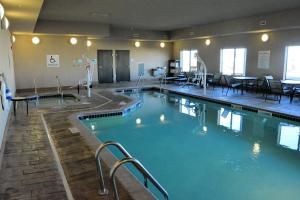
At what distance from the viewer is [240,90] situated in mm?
10469

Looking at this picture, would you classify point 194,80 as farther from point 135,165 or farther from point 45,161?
point 135,165

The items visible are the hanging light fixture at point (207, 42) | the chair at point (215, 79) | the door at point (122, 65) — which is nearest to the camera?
the chair at point (215, 79)

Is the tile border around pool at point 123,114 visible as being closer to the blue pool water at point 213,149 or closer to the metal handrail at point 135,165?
the blue pool water at point 213,149

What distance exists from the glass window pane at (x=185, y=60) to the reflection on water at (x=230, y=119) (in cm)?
691

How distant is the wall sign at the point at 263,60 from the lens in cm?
957

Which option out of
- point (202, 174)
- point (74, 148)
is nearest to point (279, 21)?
point (202, 174)

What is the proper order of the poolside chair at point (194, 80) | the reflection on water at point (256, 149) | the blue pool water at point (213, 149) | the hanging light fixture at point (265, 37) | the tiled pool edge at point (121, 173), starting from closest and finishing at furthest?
the tiled pool edge at point (121, 173), the blue pool water at point (213, 149), the reflection on water at point (256, 149), the hanging light fixture at point (265, 37), the poolside chair at point (194, 80)

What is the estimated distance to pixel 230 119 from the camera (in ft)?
22.3

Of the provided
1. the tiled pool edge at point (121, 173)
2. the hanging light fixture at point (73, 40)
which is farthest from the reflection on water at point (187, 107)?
the hanging light fixture at point (73, 40)

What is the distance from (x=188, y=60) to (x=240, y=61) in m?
3.83

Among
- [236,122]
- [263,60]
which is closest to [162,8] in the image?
[236,122]

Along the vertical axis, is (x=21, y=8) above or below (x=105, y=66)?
above

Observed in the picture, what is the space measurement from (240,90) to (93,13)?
21.3ft

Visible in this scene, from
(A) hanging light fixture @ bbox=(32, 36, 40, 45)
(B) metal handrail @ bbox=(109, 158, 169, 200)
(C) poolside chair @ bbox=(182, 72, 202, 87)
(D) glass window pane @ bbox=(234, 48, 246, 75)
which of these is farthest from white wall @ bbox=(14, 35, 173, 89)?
(B) metal handrail @ bbox=(109, 158, 169, 200)
